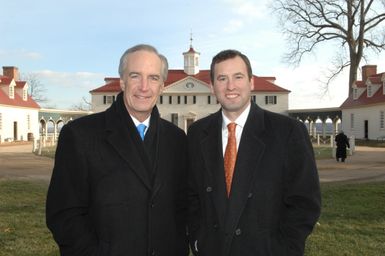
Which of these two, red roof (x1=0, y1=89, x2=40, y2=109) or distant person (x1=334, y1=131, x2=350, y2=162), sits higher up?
red roof (x1=0, y1=89, x2=40, y2=109)

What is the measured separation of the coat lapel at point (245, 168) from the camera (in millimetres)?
2910

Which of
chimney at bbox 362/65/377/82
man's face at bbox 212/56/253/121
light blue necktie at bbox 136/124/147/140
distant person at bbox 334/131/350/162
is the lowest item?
distant person at bbox 334/131/350/162

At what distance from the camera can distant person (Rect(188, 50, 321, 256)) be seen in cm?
292

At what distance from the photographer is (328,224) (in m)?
7.60

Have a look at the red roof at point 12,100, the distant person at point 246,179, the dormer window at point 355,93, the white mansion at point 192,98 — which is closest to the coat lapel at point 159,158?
the distant person at point 246,179

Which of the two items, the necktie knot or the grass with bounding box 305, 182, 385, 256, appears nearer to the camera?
the necktie knot

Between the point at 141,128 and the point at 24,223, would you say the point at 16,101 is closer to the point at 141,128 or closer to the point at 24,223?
the point at 24,223

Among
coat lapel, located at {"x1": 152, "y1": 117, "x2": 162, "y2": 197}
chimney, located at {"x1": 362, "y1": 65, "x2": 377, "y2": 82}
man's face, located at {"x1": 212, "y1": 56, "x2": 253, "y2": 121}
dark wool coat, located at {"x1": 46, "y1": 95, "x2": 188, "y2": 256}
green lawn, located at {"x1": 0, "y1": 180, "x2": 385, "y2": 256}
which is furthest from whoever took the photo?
chimney, located at {"x1": 362, "y1": 65, "x2": 377, "y2": 82}

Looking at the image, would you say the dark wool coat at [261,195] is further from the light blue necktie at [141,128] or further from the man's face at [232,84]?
the light blue necktie at [141,128]

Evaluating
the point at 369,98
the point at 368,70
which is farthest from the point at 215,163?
the point at 368,70

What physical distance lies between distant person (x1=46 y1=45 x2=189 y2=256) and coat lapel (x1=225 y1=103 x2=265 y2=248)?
1.43 feet

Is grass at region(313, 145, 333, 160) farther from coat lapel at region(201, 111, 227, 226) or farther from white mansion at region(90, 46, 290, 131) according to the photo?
white mansion at region(90, 46, 290, 131)

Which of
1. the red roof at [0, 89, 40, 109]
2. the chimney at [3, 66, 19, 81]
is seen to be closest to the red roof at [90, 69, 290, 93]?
the chimney at [3, 66, 19, 81]

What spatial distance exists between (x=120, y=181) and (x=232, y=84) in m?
1.04
